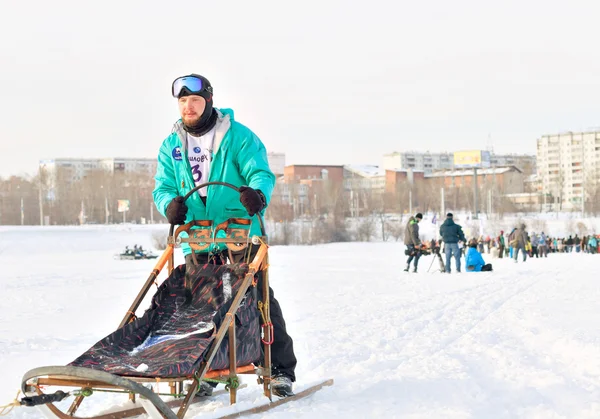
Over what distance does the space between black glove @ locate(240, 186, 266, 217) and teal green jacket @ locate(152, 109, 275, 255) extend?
241 millimetres

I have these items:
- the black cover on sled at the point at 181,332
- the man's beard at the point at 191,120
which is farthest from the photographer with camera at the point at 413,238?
the black cover on sled at the point at 181,332

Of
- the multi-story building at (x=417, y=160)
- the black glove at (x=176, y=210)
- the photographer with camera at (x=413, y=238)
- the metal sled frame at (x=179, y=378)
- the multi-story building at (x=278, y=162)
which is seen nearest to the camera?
the metal sled frame at (x=179, y=378)

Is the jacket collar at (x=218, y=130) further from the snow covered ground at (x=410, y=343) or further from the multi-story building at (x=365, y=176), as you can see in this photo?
the multi-story building at (x=365, y=176)

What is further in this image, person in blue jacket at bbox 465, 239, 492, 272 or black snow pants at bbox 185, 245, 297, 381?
person in blue jacket at bbox 465, 239, 492, 272

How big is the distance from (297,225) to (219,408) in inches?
1989

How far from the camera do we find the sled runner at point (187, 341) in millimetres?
3455

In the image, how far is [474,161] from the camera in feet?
349

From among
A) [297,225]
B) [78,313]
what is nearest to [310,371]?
[78,313]

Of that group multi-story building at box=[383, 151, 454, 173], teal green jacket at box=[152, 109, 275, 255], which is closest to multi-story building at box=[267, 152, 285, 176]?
multi-story building at box=[383, 151, 454, 173]

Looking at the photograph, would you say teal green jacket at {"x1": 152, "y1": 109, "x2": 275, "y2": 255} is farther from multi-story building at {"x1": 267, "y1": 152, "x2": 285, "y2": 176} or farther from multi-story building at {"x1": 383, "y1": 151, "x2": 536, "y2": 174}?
multi-story building at {"x1": 383, "y1": 151, "x2": 536, "y2": 174}

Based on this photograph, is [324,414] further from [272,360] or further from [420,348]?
[420,348]

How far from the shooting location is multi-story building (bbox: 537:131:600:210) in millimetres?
143750

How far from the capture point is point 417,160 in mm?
189250

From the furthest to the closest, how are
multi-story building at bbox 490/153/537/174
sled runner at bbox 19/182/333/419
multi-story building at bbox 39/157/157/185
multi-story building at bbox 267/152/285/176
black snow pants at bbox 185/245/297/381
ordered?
multi-story building at bbox 490/153/537/174 → multi-story building at bbox 39/157/157/185 → multi-story building at bbox 267/152/285/176 → black snow pants at bbox 185/245/297/381 → sled runner at bbox 19/182/333/419
